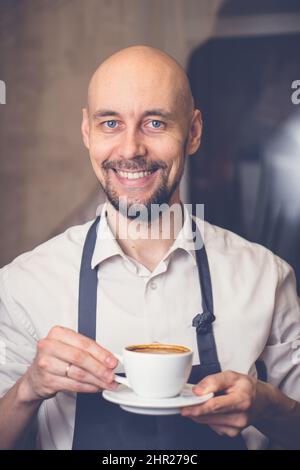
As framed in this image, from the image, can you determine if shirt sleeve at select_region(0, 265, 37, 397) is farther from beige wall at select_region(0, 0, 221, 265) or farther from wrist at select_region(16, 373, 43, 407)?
beige wall at select_region(0, 0, 221, 265)

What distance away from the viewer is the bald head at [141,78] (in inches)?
37.5

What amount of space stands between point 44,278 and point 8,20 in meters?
0.50

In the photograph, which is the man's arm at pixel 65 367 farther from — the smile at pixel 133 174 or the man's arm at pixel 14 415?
the smile at pixel 133 174

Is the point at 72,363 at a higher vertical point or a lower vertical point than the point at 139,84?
lower

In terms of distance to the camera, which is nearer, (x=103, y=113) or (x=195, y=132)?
(x=103, y=113)

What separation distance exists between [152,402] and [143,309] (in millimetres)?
269

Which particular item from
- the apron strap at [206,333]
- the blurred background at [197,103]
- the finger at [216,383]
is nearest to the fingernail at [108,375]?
the finger at [216,383]

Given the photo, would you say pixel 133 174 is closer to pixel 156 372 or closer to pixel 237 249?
pixel 237 249

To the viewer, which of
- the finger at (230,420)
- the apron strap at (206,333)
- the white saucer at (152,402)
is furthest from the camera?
the apron strap at (206,333)

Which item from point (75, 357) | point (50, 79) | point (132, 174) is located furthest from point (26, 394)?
point (50, 79)

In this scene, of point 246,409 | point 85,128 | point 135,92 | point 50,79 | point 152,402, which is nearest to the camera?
point 152,402

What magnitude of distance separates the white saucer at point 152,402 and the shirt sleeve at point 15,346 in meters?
0.25

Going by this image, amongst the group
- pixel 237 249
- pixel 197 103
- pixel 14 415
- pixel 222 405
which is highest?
pixel 197 103

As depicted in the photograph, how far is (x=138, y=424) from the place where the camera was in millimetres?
903
